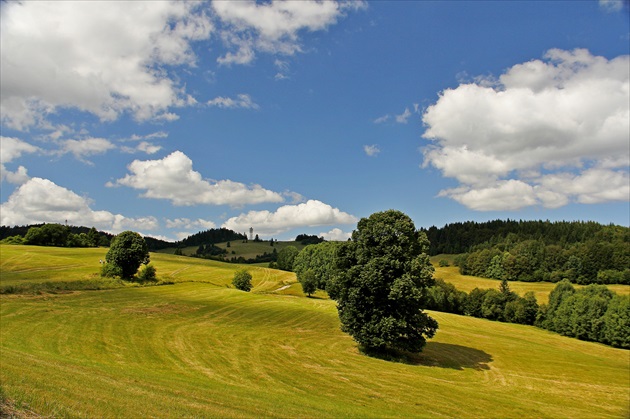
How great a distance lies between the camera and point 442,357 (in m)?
40.8

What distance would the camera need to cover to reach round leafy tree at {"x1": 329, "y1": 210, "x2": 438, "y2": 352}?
36.6 meters

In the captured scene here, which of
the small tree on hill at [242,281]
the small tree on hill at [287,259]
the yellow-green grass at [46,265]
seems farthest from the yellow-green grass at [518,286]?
the yellow-green grass at [46,265]

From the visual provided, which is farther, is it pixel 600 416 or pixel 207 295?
pixel 207 295

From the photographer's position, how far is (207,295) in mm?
78938

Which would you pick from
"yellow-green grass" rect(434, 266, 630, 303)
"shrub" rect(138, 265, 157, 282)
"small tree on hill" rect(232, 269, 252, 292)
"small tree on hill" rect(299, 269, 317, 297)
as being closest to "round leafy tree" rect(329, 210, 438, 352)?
"small tree on hill" rect(299, 269, 317, 297)

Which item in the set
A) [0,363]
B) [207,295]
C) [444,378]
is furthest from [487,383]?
[207,295]

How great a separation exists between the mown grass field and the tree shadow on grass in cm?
29

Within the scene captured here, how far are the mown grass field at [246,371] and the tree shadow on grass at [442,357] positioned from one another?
0.29 meters

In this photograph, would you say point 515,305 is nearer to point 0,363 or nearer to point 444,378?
point 444,378

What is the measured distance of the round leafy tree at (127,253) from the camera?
8869 cm

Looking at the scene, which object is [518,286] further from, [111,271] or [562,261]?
[111,271]

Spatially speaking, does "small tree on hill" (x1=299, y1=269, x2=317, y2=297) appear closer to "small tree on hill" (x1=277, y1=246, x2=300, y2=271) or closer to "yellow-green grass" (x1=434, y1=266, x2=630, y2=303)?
"yellow-green grass" (x1=434, y1=266, x2=630, y2=303)

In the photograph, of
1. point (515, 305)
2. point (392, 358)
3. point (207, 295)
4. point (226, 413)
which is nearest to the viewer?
point (226, 413)

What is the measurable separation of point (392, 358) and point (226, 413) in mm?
25704
